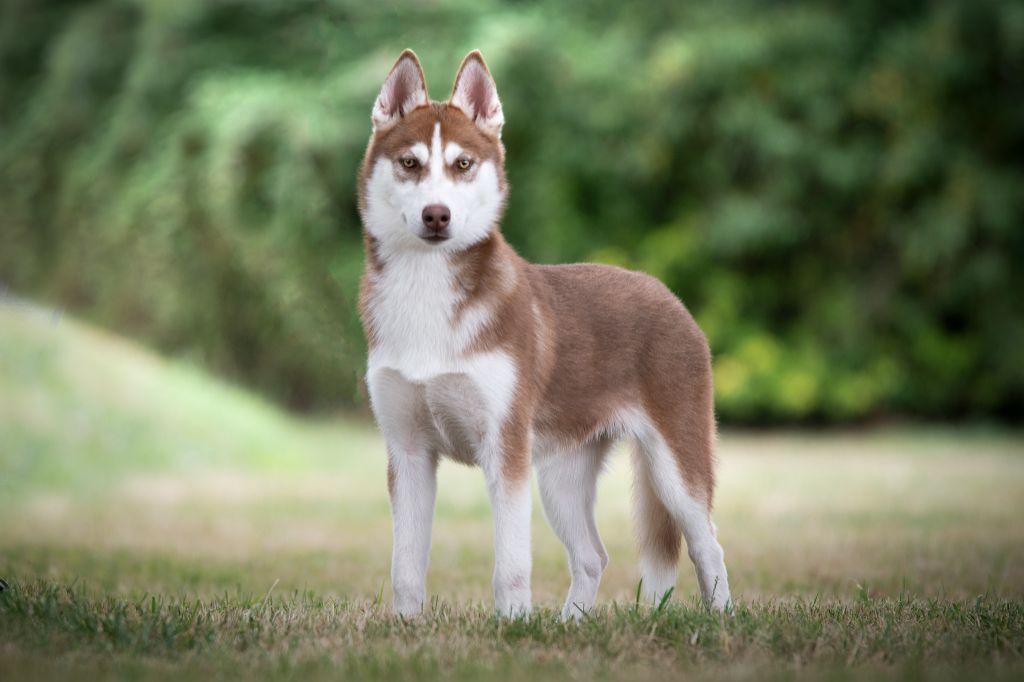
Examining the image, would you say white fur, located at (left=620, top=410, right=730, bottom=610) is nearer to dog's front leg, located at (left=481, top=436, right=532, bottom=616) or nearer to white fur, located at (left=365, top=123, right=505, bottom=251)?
dog's front leg, located at (left=481, top=436, right=532, bottom=616)

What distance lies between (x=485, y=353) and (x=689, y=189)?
11.0 meters

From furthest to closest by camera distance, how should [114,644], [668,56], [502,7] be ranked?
1. [502,7]
2. [668,56]
3. [114,644]

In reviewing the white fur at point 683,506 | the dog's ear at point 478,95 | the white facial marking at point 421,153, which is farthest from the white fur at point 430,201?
the white fur at point 683,506

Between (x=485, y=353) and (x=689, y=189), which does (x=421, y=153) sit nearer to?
(x=485, y=353)

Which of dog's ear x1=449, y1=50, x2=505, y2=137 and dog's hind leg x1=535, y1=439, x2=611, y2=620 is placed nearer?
dog's ear x1=449, y1=50, x2=505, y2=137

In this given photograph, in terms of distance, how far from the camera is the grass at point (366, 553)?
377 centimetres

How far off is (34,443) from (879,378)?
9.22 meters

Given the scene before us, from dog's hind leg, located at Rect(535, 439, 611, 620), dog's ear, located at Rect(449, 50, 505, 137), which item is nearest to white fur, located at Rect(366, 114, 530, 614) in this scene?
dog's ear, located at Rect(449, 50, 505, 137)

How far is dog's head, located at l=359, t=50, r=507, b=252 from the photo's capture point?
13.4 feet

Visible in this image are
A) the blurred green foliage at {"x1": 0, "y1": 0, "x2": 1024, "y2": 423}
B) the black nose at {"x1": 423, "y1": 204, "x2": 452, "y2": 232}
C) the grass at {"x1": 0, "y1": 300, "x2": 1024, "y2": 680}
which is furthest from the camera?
the blurred green foliage at {"x1": 0, "y1": 0, "x2": 1024, "y2": 423}

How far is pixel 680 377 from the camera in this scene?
4.72 m

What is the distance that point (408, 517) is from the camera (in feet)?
14.1

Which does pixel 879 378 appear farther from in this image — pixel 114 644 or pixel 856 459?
pixel 114 644

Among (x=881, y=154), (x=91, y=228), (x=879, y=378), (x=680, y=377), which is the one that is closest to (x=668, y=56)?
(x=881, y=154)
